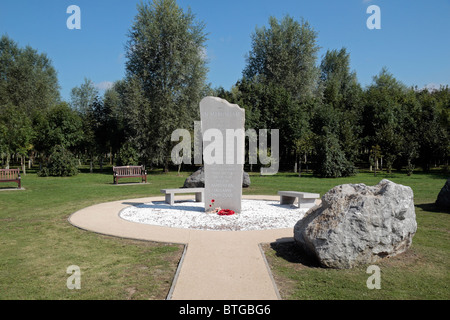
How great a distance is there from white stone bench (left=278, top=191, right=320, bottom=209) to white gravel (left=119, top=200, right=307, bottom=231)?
1.09 feet

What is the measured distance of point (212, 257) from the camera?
6652mm

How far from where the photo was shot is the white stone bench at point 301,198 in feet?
40.5

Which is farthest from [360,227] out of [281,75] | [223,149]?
[281,75]

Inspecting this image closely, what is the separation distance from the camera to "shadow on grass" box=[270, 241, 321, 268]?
653 centimetres

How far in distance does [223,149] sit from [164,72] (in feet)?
66.8

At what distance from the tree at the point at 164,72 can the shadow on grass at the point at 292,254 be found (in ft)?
73.7

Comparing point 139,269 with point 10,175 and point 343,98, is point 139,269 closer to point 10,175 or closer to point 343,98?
point 10,175

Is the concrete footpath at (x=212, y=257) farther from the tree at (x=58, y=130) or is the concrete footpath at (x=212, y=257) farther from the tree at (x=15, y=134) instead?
the tree at (x=58, y=130)

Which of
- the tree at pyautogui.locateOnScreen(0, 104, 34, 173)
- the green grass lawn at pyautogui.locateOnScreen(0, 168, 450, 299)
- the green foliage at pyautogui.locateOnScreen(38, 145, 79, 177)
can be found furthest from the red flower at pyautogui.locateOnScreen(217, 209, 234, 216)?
the tree at pyautogui.locateOnScreen(0, 104, 34, 173)

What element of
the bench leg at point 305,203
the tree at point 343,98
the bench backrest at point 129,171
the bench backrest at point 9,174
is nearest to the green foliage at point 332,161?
the tree at point 343,98

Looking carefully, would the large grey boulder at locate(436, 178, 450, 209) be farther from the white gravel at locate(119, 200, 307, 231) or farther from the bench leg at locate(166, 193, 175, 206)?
the bench leg at locate(166, 193, 175, 206)
